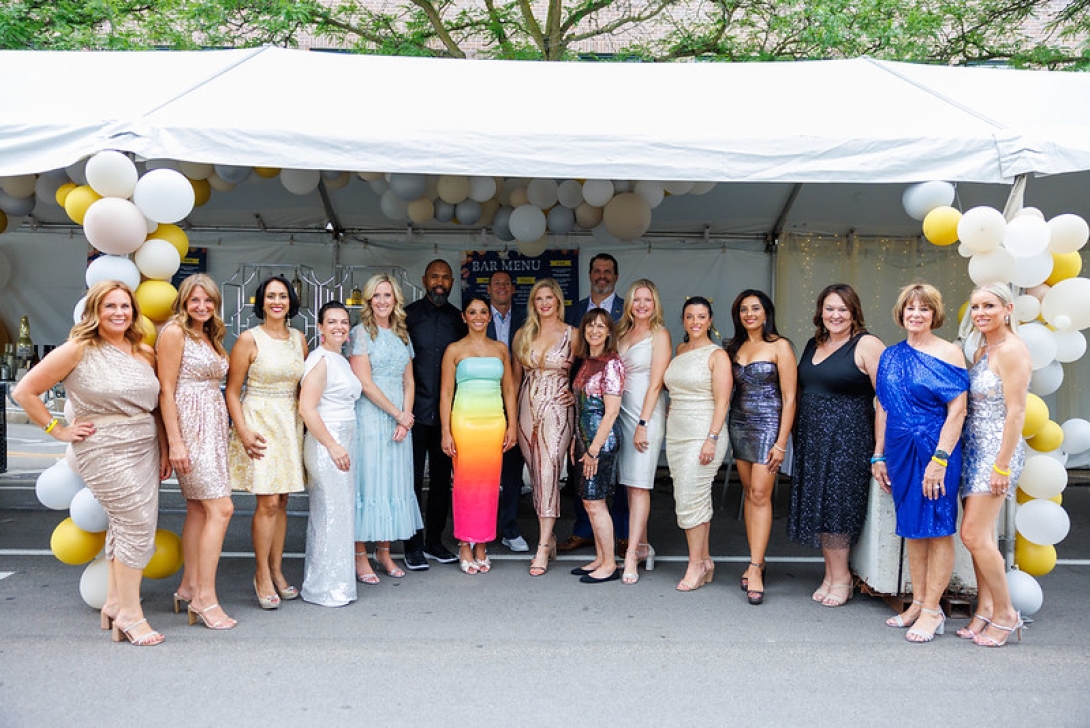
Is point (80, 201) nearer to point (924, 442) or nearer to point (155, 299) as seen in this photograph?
point (155, 299)

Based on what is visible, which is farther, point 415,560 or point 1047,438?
point 415,560

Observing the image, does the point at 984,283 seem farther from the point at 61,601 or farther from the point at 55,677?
the point at 61,601

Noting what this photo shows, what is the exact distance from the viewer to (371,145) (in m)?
4.27

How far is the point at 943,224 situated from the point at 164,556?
419cm

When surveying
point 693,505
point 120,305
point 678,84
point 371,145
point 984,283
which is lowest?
point 693,505

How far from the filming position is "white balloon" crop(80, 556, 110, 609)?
4.01 meters

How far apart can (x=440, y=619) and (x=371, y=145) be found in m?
2.39

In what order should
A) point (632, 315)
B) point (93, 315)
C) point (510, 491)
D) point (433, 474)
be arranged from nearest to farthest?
1. point (93, 315)
2. point (632, 315)
3. point (433, 474)
4. point (510, 491)

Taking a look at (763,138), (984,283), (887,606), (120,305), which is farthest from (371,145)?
(887,606)

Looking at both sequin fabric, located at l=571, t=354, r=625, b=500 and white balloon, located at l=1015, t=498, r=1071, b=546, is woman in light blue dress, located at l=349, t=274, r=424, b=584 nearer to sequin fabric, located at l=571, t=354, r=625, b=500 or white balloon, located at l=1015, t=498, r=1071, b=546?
sequin fabric, located at l=571, t=354, r=625, b=500

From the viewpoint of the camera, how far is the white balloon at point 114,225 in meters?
3.88

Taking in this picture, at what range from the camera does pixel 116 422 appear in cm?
359

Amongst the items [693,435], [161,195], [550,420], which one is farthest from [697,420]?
[161,195]

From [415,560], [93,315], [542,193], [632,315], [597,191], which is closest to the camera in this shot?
[93,315]
